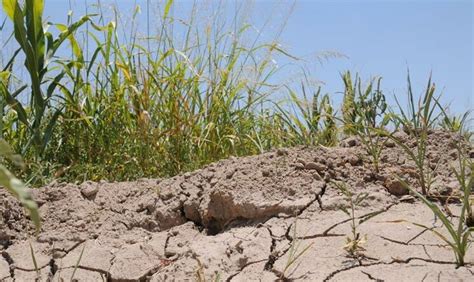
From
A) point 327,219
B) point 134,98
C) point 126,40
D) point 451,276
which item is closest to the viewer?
point 451,276

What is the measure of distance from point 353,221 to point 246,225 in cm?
52

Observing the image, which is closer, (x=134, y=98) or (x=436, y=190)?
(x=436, y=190)

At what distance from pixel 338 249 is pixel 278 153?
0.76 metres

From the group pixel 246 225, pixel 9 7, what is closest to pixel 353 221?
pixel 246 225

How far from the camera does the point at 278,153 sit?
2.91 meters

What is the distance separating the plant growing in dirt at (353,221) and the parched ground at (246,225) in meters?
0.02

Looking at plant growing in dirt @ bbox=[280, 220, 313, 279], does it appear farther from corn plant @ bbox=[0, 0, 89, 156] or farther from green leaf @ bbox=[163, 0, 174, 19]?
green leaf @ bbox=[163, 0, 174, 19]

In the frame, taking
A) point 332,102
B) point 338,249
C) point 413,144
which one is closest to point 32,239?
point 338,249

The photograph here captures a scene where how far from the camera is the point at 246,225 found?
2561 millimetres

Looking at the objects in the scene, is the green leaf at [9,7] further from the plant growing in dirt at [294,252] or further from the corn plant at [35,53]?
the plant growing in dirt at [294,252]

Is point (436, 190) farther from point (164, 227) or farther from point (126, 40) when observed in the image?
point (126, 40)

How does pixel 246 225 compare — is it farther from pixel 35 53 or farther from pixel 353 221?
pixel 35 53

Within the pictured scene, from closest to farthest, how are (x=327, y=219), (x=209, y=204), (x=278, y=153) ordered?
(x=327, y=219) → (x=209, y=204) → (x=278, y=153)

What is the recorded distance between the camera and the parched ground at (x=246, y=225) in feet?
7.17
